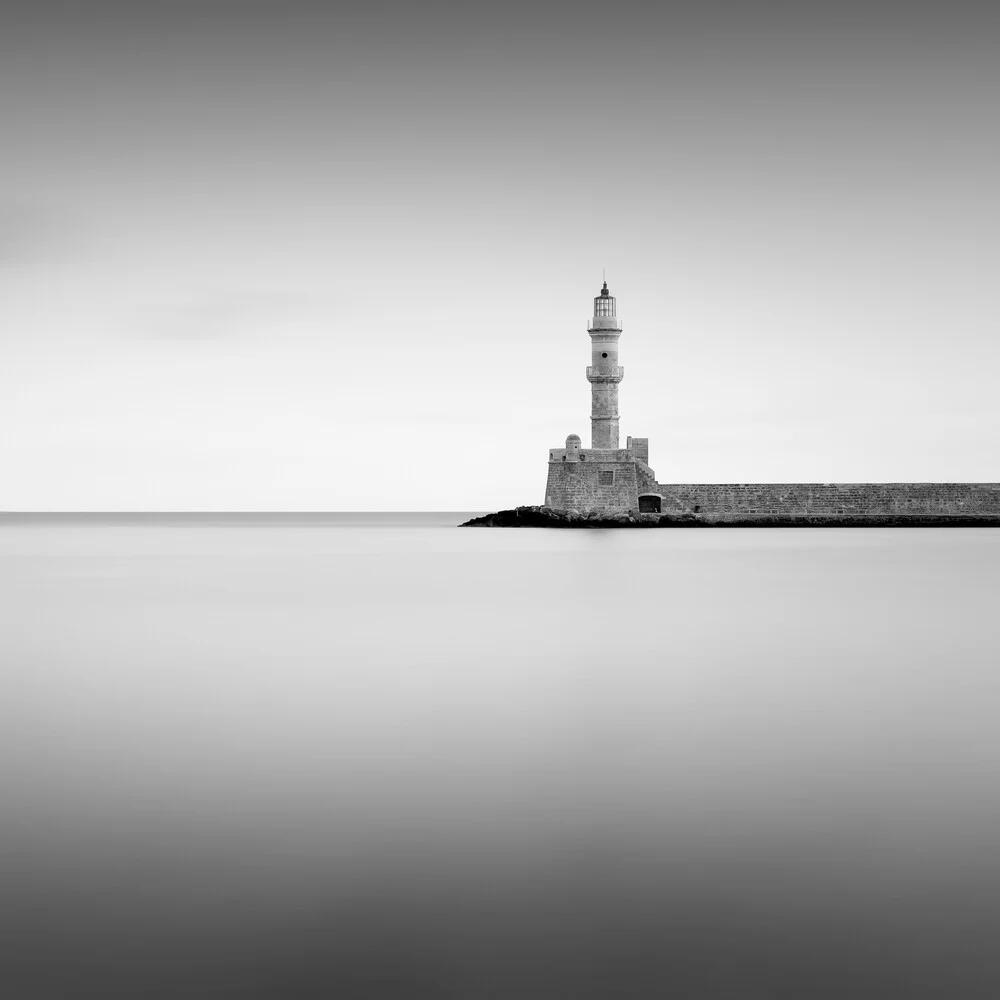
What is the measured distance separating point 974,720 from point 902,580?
1273 centimetres

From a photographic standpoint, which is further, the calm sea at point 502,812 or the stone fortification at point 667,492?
the stone fortification at point 667,492

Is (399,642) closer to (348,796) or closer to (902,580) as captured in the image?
(348,796)

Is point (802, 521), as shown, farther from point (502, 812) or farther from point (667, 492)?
point (502, 812)

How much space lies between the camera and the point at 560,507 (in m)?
41.2

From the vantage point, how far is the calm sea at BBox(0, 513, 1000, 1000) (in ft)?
11.7

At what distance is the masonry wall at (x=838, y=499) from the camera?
43.5 meters

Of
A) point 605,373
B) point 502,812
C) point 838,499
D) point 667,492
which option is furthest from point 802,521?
point 502,812

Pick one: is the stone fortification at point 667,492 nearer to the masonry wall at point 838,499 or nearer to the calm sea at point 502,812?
the masonry wall at point 838,499

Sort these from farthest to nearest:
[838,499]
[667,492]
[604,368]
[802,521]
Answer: [802,521] → [838,499] → [667,492] → [604,368]

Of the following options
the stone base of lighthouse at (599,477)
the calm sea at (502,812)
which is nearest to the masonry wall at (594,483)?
the stone base of lighthouse at (599,477)

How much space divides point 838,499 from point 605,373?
40.9 feet

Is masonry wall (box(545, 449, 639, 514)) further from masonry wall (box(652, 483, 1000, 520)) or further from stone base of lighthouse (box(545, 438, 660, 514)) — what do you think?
masonry wall (box(652, 483, 1000, 520))

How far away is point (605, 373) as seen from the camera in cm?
3791

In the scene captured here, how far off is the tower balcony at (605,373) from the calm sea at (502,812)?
25.5 m
